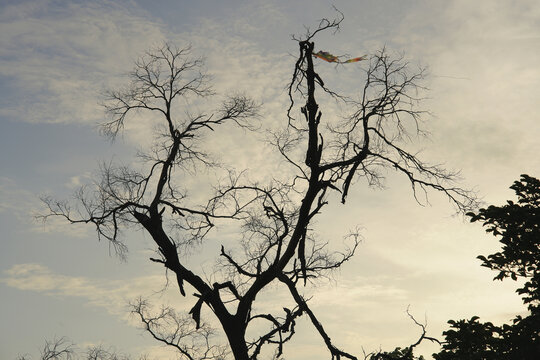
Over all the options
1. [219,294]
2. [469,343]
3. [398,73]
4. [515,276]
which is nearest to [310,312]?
[219,294]

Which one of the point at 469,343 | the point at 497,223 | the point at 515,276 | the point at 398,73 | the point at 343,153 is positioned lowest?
the point at 469,343

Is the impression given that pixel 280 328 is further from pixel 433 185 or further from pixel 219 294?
pixel 433 185

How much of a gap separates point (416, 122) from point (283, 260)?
15.0ft

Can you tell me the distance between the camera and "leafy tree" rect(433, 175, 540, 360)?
10562mm

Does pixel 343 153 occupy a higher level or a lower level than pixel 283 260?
higher

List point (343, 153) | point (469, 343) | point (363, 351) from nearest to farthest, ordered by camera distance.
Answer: point (469, 343) < point (363, 351) < point (343, 153)

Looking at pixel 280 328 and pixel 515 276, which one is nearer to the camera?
pixel 515 276

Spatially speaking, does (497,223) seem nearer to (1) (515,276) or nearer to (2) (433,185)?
(1) (515,276)

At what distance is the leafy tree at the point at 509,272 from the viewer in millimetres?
10562

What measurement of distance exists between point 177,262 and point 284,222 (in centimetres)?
284

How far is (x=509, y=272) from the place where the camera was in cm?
1122

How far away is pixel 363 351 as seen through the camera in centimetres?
1249

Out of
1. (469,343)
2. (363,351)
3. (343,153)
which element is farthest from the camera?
(343,153)

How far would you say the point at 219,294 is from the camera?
13.5 metres
